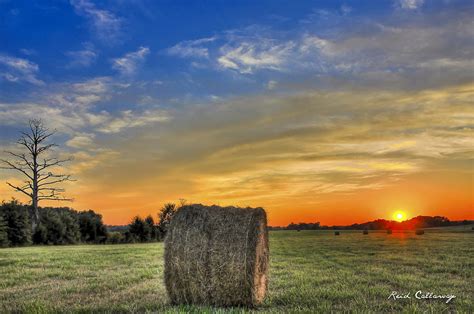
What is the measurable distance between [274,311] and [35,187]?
5139 cm

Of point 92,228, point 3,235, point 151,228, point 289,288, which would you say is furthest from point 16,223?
point 289,288

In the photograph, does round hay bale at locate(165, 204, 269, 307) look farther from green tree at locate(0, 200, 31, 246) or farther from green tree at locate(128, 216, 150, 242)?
green tree at locate(128, 216, 150, 242)

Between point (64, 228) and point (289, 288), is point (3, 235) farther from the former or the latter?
point (289, 288)

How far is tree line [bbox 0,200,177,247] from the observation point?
4762cm

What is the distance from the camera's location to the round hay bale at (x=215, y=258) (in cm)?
1003

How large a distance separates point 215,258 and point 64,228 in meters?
47.5

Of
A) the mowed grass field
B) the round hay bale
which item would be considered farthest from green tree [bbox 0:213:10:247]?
the round hay bale

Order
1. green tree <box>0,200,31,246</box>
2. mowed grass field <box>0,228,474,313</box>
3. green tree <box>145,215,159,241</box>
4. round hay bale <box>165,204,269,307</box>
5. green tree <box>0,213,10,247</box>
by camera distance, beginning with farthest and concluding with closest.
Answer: green tree <box>145,215,159,241</box> < green tree <box>0,200,31,246</box> < green tree <box>0,213,10,247</box> < round hay bale <box>165,204,269,307</box> < mowed grass field <box>0,228,474,313</box>

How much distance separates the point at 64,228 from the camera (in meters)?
53.5

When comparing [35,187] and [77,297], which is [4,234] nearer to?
[35,187]

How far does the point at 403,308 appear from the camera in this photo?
29.0ft

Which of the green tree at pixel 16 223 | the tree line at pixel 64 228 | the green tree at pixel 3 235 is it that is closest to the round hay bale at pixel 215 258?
the tree line at pixel 64 228

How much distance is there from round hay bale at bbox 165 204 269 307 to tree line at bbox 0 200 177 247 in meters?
32.8

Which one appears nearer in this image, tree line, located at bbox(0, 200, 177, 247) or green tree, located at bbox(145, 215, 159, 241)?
tree line, located at bbox(0, 200, 177, 247)
